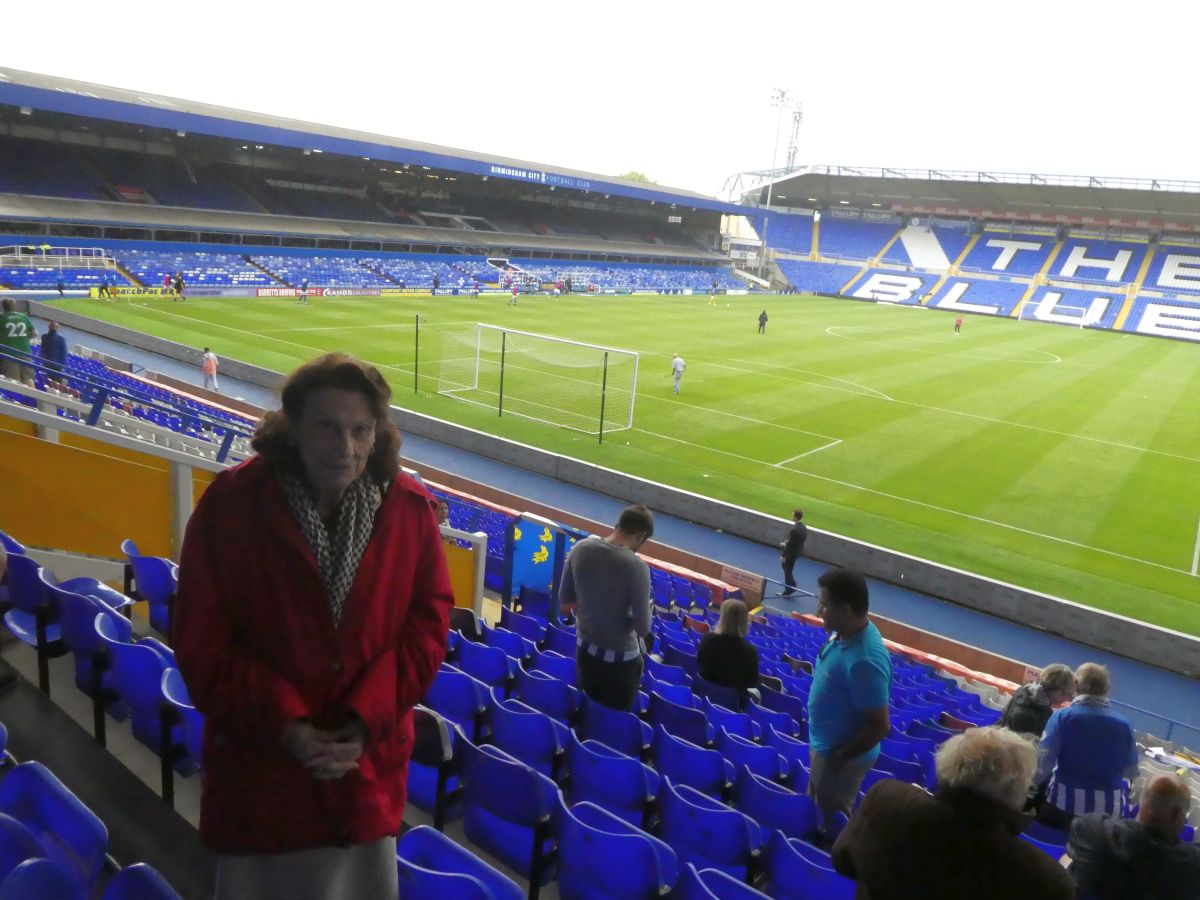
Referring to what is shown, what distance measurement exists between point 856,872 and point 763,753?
114 inches

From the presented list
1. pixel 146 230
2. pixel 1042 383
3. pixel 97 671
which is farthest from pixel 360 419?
pixel 146 230

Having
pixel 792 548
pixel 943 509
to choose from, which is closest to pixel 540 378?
pixel 943 509

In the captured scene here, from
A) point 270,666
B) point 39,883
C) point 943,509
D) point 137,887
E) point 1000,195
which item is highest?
point 1000,195

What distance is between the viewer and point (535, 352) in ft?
102

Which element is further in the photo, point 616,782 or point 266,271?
point 266,271

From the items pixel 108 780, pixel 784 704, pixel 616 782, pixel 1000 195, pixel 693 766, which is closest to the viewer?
pixel 108 780

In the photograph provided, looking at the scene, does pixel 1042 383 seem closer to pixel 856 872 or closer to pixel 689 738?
pixel 689 738

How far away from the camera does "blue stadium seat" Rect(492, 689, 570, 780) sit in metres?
4.52

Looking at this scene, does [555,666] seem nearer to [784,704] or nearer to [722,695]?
[722,695]

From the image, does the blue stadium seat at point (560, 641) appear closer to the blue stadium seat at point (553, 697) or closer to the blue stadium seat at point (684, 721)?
the blue stadium seat at point (684, 721)

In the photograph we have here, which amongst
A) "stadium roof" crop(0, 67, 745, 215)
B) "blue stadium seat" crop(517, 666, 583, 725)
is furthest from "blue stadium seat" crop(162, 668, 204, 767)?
"stadium roof" crop(0, 67, 745, 215)

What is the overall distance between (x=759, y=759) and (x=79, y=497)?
5698mm

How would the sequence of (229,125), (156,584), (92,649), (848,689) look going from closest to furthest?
(848,689), (92,649), (156,584), (229,125)

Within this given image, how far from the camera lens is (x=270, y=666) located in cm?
198
